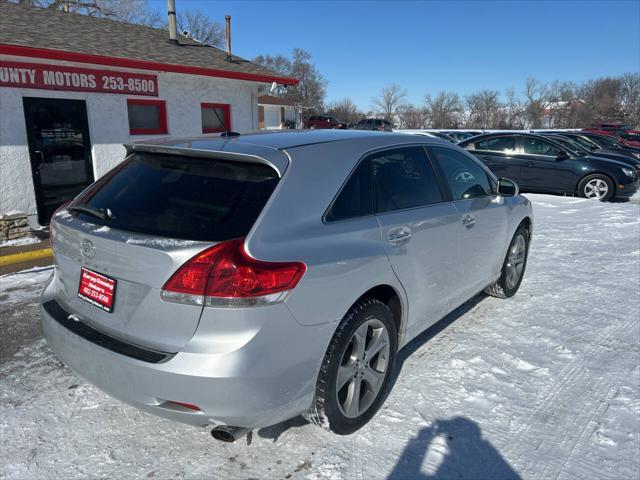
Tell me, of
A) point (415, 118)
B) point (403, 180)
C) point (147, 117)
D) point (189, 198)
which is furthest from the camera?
point (415, 118)

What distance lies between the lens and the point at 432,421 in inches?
111

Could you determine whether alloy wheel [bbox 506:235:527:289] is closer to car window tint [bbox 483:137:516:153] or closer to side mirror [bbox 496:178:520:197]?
side mirror [bbox 496:178:520:197]

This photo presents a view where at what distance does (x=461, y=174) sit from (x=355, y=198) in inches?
62.5

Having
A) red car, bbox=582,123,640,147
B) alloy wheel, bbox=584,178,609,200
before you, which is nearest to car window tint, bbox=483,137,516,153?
alloy wheel, bbox=584,178,609,200

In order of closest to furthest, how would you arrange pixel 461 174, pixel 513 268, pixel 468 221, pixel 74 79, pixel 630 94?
pixel 468 221
pixel 461 174
pixel 513 268
pixel 74 79
pixel 630 94

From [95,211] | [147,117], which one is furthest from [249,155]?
[147,117]

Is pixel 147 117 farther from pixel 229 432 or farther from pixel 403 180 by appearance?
pixel 229 432

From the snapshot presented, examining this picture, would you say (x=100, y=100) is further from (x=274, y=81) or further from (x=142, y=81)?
(x=274, y=81)

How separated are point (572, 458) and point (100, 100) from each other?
8527mm

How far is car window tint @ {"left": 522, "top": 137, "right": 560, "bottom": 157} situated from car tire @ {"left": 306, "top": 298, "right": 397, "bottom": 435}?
11.1m

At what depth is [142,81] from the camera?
881cm

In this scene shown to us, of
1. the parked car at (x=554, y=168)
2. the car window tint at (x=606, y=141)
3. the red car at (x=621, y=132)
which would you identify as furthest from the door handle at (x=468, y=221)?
the red car at (x=621, y=132)

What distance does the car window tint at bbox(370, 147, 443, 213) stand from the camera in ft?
9.63

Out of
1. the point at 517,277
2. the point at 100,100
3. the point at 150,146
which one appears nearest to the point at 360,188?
the point at 150,146
